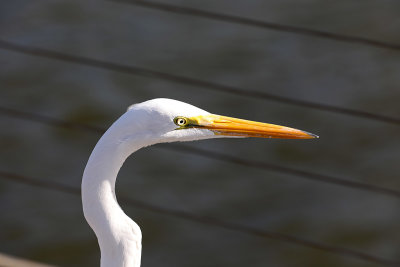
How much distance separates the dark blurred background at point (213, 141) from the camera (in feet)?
7.91

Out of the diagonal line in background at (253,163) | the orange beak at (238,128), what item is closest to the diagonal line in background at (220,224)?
the diagonal line in background at (253,163)

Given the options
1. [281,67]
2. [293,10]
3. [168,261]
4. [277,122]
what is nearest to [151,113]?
[168,261]

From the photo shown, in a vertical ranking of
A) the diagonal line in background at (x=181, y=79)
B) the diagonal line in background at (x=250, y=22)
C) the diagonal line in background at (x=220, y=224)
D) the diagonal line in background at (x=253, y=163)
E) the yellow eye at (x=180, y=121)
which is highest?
the diagonal line in background at (x=250, y=22)

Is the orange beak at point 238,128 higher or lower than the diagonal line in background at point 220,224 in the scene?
higher

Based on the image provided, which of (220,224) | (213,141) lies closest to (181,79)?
(213,141)

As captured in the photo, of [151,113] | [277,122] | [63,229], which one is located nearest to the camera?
[151,113]

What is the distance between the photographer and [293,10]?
2.96 metres

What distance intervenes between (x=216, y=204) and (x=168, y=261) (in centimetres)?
24

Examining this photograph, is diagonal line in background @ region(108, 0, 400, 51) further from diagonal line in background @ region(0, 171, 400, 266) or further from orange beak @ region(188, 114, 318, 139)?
orange beak @ region(188, 114, 318, 139)

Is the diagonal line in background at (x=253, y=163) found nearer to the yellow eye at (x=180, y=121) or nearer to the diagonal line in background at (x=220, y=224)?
the diagonal line in background at (x=220, y=224)

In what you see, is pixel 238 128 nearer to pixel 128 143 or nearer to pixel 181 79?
pixel 128 143

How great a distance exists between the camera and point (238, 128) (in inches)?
53.9

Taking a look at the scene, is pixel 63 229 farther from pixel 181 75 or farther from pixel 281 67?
pixel 281 67

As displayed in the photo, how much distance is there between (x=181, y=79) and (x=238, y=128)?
47.9 inches
